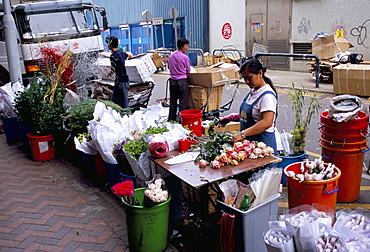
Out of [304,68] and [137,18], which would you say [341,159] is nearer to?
[304,68]

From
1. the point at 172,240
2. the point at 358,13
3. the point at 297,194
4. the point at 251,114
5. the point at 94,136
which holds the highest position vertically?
the point at 358,13

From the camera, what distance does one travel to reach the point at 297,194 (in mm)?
3348

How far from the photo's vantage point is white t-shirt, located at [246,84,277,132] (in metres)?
3.40

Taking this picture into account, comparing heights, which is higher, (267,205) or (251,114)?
(251,114)

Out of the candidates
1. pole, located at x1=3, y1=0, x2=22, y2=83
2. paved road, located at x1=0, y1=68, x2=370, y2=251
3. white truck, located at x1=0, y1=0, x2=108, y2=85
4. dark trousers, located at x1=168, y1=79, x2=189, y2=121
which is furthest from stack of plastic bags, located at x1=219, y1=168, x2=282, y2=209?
white truck, located at x1=0, y1=0, x2=108, y2=85

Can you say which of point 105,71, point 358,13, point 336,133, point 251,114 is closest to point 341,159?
point 336,133

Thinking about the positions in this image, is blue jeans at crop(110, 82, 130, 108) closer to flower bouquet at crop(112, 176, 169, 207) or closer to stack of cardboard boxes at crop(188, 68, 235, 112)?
stack of cardboard boxes at crop(188, 68, 235, 112)

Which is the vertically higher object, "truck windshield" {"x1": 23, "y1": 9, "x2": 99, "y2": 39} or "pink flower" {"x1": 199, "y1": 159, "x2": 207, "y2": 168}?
"truck windshield" {"x1": 23, "y1": 9, "x2": 99, "y2": 39}

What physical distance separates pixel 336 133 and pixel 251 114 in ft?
3.93

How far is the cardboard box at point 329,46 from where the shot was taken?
1219 centimetres

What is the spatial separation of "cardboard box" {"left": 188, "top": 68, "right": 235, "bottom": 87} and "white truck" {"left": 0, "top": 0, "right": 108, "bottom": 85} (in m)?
3.44

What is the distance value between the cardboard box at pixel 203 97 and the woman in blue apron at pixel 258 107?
3255 millimetres

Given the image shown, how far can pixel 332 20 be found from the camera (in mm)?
13977

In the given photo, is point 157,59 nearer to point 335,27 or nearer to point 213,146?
point 335,27
